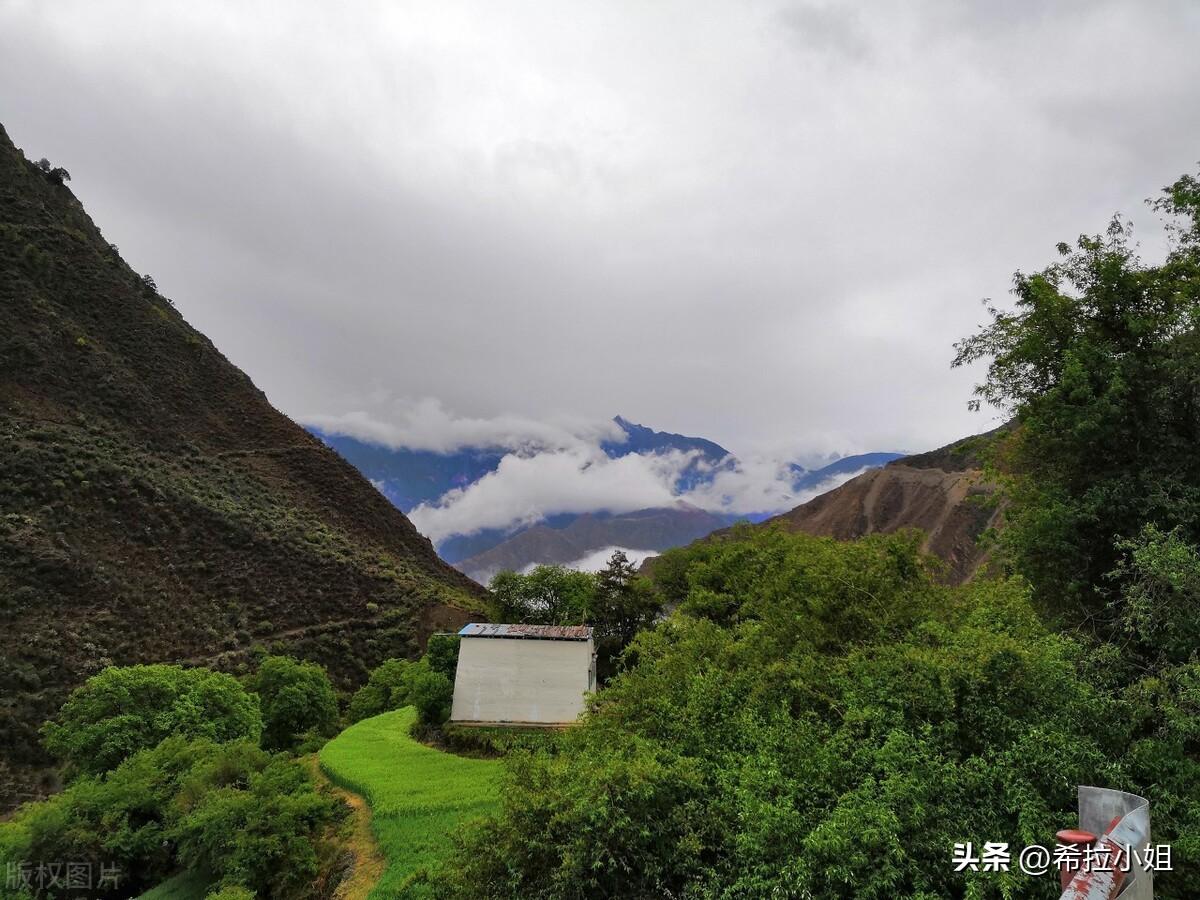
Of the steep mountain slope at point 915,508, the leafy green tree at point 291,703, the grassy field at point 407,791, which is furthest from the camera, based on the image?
the steep mountain slope at point 915,508

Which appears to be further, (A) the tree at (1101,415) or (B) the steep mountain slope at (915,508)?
(B) the steep mountain slope at (915,508)

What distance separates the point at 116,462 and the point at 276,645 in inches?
790

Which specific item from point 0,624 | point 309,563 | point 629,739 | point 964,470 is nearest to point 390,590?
point 309,563

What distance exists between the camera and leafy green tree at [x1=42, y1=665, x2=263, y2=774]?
76.4 feet

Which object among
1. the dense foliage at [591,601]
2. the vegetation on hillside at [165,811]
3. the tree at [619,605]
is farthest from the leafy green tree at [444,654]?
the tree at [619,605]

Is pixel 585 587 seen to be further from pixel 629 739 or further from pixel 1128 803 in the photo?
pixel 1128 803

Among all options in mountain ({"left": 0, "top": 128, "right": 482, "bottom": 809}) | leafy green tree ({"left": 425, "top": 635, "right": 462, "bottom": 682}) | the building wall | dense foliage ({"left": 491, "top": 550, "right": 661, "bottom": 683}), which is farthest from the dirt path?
mountain ({"left": 0, "top": 128, "right": 482, "bottom": 809})

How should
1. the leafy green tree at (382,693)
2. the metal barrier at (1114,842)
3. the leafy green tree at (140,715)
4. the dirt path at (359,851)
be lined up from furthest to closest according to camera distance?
the leafy green tree at (382,693) < the leafy green tree at (140,715) < the dirt path at (359,851) < the metal barrier at (1114,842)

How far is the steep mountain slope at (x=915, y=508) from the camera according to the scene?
240 feet

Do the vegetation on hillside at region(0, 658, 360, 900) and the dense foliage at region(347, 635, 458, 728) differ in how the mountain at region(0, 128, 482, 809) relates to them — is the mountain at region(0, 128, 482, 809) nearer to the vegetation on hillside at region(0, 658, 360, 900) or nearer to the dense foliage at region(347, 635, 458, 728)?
the dense foliage at region(347, 635, 458, 728)

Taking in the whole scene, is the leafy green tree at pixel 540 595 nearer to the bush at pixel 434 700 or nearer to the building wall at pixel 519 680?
the bush at pixel 434 700

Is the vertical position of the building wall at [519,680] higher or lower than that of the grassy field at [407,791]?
higher

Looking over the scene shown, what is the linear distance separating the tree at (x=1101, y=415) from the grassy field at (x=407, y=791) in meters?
14.2

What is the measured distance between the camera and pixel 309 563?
52188 mm
